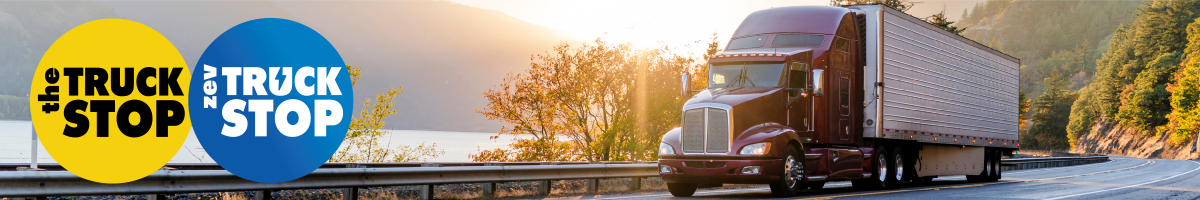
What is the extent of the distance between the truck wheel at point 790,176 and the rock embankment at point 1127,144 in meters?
73.3

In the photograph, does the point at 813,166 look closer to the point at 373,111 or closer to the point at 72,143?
the point at 72,143

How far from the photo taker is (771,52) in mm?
13289

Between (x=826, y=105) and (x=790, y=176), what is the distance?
1.77 metres

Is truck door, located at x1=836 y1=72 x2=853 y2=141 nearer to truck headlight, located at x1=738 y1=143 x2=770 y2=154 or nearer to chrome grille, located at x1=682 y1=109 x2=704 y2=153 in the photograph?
truck headlight, located at x1=738 y1=143 x2=770 y2=154

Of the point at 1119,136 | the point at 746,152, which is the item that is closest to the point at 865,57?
the point at 746,152

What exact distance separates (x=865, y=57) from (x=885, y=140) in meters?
1.98

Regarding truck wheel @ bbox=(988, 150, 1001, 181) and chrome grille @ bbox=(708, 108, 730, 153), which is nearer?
chrome grille @ bbox=(708, 108, 730, 153)

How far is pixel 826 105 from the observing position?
13.7m

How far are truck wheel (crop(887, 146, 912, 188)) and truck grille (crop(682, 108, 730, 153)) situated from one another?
17.8 feet

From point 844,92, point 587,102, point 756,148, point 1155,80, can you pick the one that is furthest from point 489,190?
point 1155,80

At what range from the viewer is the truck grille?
12.2 m

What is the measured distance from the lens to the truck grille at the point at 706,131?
40.0ft

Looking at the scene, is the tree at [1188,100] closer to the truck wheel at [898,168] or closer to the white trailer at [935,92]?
the white trailer at [935,92]

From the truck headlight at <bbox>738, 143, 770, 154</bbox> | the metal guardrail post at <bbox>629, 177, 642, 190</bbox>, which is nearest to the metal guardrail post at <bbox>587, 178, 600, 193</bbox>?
the metal guardrail post at <bbox>629, 177, 642, 190</bbox>
